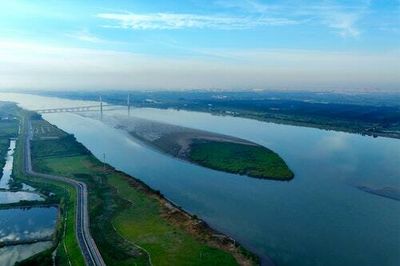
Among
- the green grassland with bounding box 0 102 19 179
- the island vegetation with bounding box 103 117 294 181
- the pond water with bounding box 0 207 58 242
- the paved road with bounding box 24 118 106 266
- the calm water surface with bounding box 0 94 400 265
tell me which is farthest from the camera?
the green grassland with bounding box 0 102 19 179

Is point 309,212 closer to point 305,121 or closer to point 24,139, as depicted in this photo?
point 24,139

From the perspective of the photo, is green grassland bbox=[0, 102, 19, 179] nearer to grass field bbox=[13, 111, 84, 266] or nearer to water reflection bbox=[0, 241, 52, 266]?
grass field bbox=[13, 111, 84, 266]

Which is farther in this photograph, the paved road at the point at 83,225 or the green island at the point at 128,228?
the green island at the point at 128,228

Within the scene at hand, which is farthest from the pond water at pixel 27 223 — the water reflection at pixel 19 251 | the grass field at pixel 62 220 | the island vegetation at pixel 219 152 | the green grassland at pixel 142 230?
the island vegetation at pixel 219 152

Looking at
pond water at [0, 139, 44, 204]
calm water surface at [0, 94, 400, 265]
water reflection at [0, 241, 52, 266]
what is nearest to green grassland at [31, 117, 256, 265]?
calm water surface at [0, 94, 400, 265]

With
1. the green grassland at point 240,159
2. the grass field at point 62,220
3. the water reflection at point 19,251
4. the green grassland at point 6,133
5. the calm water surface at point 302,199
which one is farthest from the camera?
the green grassland at point 6,133

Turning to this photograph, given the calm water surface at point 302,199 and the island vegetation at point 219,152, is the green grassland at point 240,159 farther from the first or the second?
the calm water surface at point 302,199
